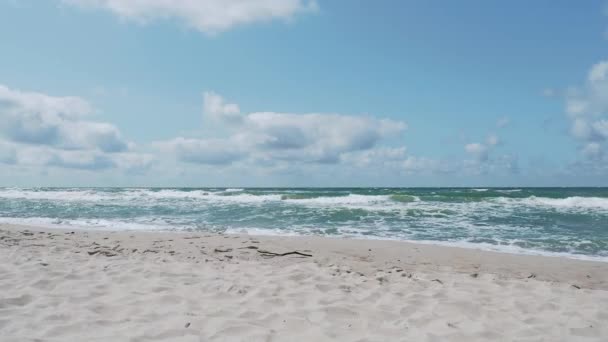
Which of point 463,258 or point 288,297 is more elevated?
point 288,297

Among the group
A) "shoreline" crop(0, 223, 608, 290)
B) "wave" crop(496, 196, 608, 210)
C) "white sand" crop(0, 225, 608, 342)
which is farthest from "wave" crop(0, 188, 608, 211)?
"white sand" crop(0, 225, 608, 342)

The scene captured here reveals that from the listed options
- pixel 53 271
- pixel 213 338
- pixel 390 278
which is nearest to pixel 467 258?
pixel 390 278

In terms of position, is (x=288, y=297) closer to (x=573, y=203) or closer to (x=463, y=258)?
(x=463, y=258)

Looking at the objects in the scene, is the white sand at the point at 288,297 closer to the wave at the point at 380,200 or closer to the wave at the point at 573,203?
the wave at the point at 380,200

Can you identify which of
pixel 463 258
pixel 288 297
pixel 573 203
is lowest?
pixel 463 258

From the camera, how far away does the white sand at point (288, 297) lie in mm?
3102

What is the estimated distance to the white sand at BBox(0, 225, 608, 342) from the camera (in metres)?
3.10

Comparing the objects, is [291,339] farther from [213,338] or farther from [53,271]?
[53,271]

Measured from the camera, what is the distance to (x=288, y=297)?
13.2 ft

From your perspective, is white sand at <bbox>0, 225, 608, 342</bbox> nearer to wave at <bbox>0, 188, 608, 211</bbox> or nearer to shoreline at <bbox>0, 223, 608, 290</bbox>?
shoreline at <bbox>0, 223, 608, 290</bbox>

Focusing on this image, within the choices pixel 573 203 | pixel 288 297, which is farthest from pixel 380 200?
pixel 288 297

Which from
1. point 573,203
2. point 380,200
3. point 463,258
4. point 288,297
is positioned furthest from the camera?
point 380,200

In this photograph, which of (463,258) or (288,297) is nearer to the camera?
(288,297)

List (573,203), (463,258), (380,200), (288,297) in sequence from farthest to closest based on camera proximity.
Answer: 1. (380,200)
2. (573,203)
3. (463,258)
4. (288,297)
